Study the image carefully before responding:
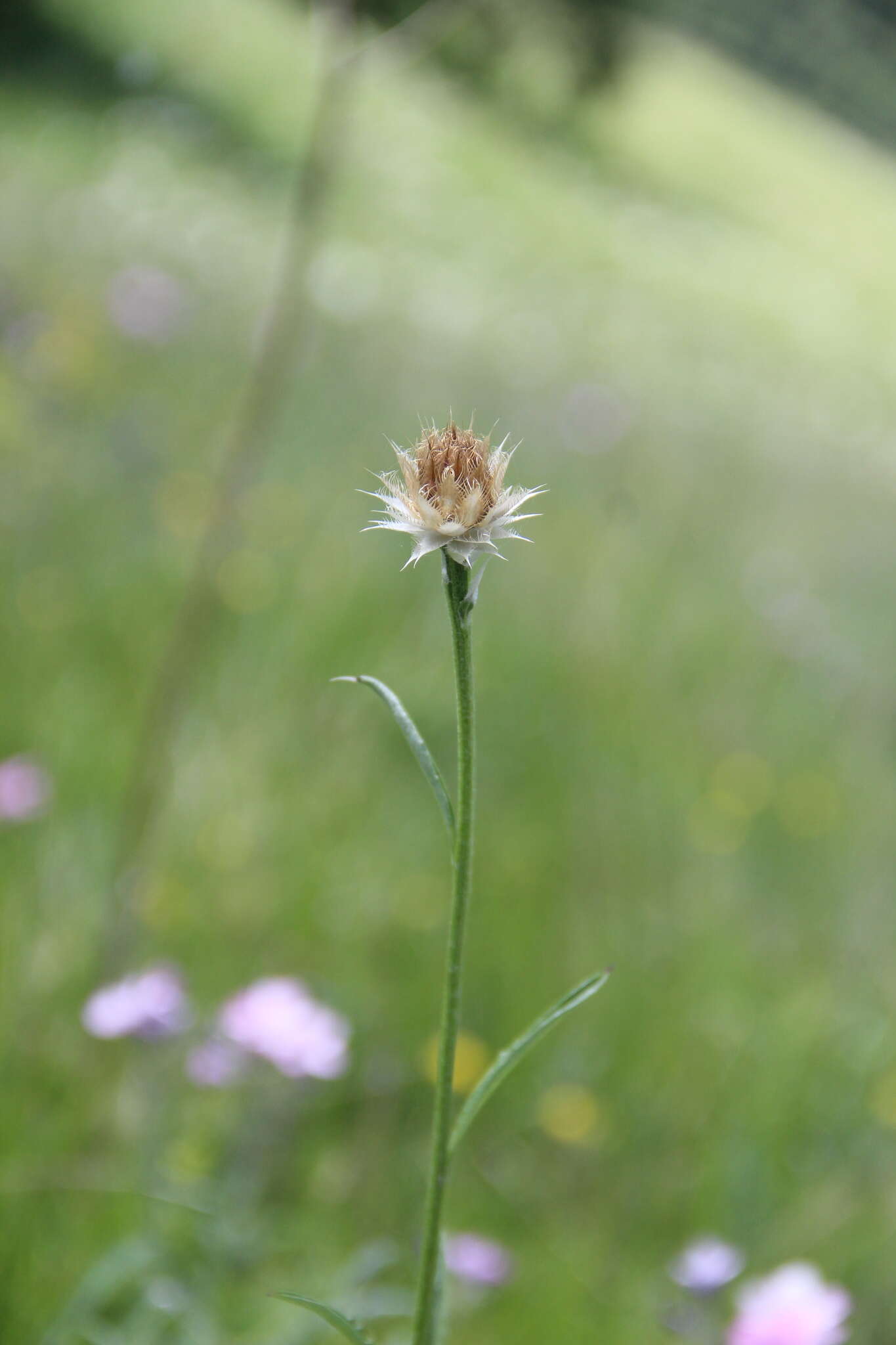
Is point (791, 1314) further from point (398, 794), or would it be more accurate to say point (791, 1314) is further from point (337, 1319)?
point (398, 794)

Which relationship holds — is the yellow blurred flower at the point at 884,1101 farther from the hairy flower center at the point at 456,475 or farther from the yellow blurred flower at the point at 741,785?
the hairy flower center at the point at 456,475

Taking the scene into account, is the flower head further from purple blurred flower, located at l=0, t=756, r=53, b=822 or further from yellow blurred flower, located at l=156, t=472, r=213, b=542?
yellow blurred flower, located at l=156, t=472, r=213, b=542

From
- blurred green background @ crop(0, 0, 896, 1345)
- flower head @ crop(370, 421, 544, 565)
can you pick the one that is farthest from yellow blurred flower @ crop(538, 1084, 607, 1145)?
flower head @ crop(370, 421, 544, 565)

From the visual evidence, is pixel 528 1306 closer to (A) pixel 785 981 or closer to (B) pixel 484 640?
(A) pixel 785 981

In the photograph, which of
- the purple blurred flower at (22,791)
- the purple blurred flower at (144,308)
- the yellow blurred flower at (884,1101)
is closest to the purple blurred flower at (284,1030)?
the purple blurred flower at (22,791)

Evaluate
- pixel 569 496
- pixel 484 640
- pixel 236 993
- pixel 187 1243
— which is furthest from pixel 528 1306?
pixel 569 496

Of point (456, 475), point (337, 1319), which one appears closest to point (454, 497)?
point (456, 475)
